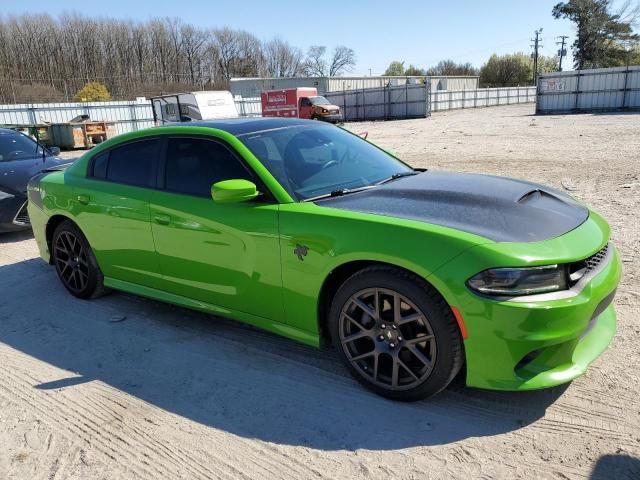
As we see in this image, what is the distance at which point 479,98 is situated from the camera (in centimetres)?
4916

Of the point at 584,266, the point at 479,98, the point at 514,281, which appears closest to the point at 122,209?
the point at 514,281

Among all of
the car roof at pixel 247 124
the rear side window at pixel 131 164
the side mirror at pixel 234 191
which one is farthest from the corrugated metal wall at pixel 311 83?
the side mirror at pixel 234 191

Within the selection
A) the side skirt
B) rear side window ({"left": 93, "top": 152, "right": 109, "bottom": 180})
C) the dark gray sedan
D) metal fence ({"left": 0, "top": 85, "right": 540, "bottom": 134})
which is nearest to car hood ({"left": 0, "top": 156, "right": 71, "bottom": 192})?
the dark gray sedan

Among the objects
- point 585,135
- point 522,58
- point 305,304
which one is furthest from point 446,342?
point 522,58

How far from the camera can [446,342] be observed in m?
2.62

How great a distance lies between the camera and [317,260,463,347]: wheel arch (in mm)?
2878

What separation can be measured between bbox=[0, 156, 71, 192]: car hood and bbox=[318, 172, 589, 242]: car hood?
18.7ft

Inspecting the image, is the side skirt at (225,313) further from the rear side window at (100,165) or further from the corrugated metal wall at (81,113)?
the corrugated metal wall at (81,113)

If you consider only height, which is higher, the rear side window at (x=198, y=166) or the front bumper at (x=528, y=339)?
the rear side window at (x=198, y=166)

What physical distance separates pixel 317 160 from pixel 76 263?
2.62 meters

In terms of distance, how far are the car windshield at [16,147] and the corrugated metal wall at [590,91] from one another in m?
32.7

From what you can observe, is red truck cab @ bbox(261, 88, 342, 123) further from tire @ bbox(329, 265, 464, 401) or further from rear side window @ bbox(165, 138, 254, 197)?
tire @ bbox(329, 265, 464, 401)

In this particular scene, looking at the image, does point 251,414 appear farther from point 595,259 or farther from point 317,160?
point 595,259

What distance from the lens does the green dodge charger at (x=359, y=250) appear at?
99.0 inches
